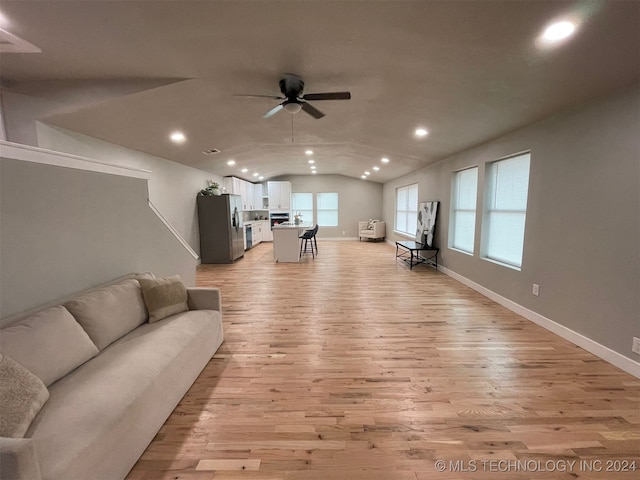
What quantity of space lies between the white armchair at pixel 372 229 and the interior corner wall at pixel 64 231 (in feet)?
27.0

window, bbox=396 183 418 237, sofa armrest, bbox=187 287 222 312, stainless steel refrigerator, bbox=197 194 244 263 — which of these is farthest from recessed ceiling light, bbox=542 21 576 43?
stainless steel refrigerator, bbox=197 194 244 263

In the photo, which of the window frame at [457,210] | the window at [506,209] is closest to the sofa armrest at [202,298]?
the window at [506,209]

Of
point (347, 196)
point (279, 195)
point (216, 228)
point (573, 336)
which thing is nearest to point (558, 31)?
point (573, 336)

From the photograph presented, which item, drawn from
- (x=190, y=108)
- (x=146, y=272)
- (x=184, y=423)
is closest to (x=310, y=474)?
(x=184, y=423)

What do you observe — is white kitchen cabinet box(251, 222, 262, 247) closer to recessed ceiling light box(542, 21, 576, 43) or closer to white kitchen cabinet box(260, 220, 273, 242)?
white kitchen cabinet box(260, 220, 273, 242)

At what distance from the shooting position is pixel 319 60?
2.43 metres

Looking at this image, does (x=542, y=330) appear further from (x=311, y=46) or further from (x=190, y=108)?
(x=190, y=108)

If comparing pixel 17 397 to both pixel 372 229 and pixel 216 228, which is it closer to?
pixel 216 228

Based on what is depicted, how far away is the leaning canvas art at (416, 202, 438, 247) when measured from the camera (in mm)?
6051

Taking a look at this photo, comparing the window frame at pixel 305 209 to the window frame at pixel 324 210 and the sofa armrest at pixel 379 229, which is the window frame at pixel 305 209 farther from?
the sofa armrest at pixel 379 229

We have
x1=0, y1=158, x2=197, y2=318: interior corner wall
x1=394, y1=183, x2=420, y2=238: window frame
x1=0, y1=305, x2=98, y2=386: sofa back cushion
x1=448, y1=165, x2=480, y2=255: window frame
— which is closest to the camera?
x1=0, y1=305, x2=98, y2=386: sofa back cushion

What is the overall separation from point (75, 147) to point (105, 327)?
9.32 ft

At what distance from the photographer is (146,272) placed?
2852mm

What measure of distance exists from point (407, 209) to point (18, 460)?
8517 mm
